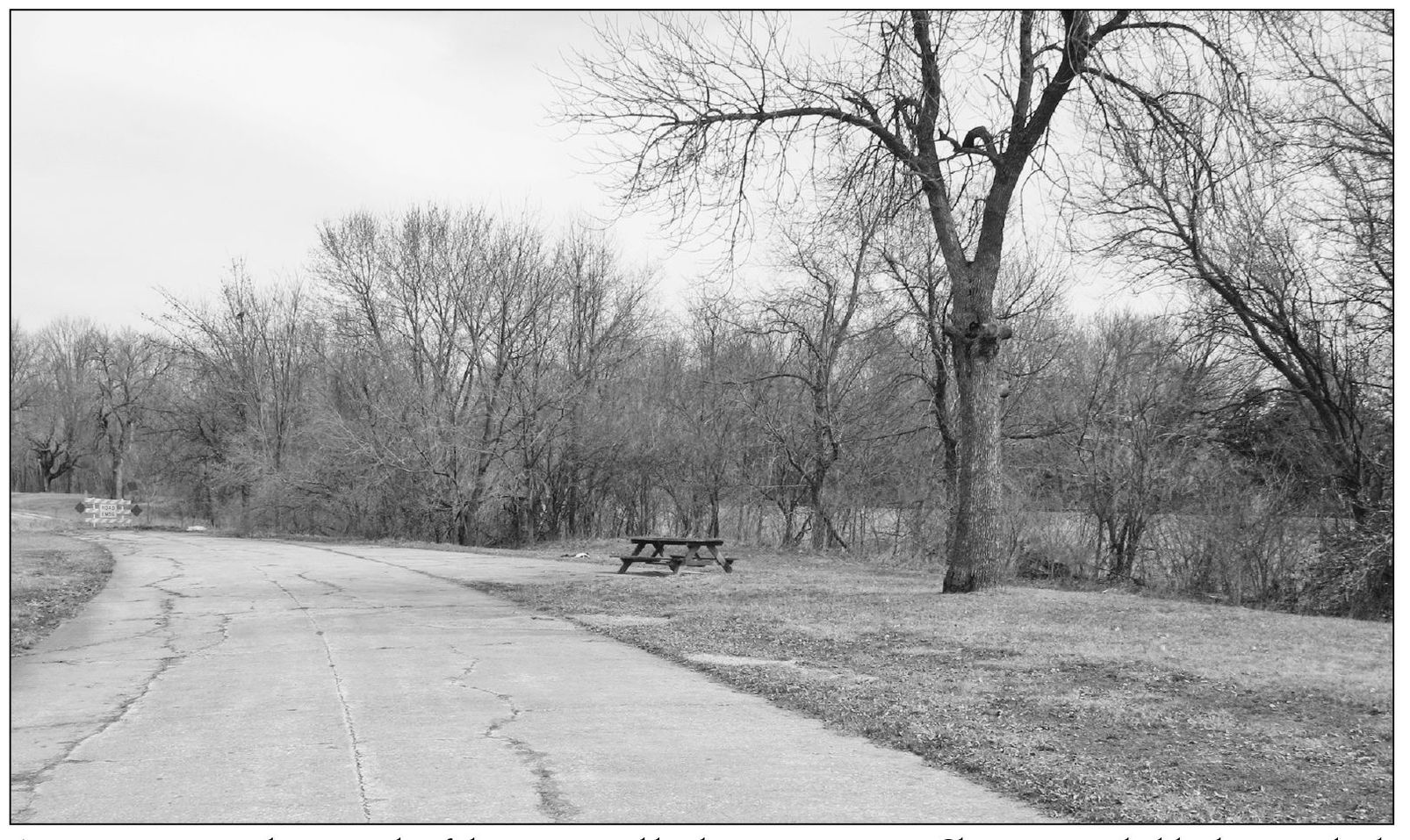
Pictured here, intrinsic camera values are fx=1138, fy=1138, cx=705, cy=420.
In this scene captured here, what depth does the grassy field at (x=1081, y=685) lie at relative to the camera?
5.59 m

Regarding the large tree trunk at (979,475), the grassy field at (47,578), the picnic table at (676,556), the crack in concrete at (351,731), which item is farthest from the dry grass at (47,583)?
the large tree trunk at (979,475)

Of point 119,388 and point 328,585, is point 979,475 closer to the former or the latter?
point 328,585

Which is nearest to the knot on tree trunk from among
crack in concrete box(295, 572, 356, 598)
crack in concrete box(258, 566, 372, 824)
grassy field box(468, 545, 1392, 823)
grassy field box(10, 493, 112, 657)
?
grassy field box(468, 545, 1392, 823)

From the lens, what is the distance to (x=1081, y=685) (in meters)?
8.41

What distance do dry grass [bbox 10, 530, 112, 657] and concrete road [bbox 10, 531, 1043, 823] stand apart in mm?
503

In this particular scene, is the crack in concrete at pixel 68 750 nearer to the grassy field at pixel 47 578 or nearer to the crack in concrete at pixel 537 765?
the grassy field at pixel 47 578

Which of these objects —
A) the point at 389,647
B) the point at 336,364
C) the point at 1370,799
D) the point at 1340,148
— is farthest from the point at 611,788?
the point at 336,364

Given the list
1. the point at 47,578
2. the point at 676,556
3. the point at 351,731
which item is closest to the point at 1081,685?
the point at 351,731

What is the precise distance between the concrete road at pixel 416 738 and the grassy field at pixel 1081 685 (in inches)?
18.8

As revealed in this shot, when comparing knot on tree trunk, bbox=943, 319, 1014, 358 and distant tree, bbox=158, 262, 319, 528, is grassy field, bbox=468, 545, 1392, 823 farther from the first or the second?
distant tree, bbox=158, 262, 319, 528

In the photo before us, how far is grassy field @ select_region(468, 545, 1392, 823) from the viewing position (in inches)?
220

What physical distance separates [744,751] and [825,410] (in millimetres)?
24460

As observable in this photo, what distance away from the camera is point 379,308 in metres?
37.2

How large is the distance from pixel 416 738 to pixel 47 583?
13.6 meters
